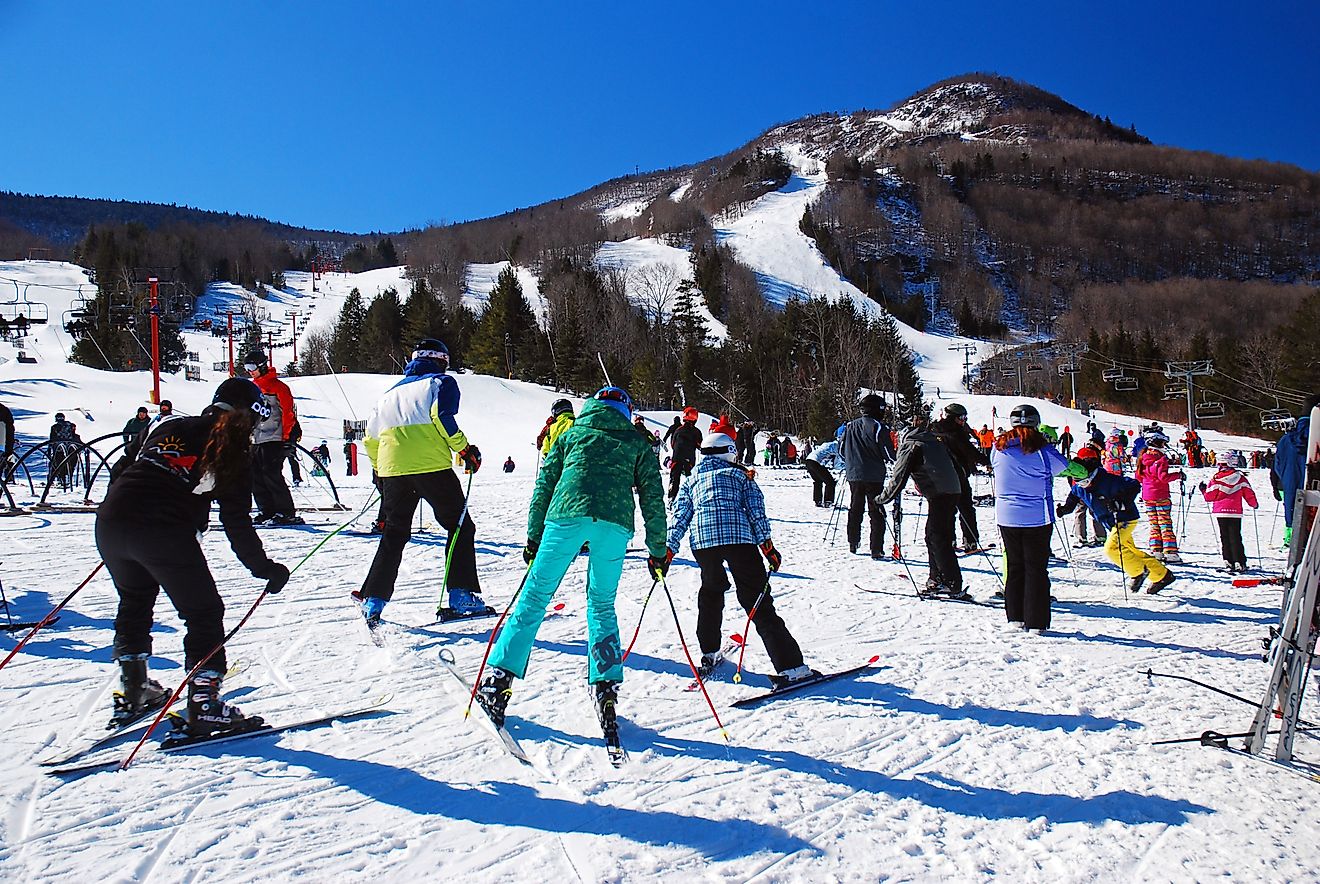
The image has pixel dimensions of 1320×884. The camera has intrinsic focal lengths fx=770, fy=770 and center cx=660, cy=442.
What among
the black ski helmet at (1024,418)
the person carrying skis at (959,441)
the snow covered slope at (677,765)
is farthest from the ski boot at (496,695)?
the person carrying skis at (959,441)

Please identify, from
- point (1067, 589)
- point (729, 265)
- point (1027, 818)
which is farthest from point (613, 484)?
point (729, 265)

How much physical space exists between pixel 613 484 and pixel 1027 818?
236 cm

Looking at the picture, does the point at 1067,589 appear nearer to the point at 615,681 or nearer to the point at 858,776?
the point at 858,776

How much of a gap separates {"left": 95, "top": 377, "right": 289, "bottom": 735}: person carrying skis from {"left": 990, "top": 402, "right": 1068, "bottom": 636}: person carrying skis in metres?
5.42

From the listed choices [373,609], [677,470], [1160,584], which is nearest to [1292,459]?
[1160,584]

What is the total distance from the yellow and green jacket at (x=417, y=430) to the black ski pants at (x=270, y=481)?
4498mm

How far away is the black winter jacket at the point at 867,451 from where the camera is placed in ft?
30.7

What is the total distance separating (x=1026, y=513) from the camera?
6.29 metres

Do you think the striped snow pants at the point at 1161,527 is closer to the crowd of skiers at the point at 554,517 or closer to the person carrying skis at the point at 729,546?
the crowd of skiers at the point at 554,517

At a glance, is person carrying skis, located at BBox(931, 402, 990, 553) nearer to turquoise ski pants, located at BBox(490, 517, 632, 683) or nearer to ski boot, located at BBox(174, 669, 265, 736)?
turquoise ski pants, located at BBox(490, 517, 632, 683)

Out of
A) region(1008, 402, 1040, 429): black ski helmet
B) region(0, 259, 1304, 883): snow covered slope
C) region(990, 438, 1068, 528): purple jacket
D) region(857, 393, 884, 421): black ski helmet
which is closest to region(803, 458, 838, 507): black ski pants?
region(857, 393, 884, 421): black ski helmet

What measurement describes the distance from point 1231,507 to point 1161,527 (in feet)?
2.48

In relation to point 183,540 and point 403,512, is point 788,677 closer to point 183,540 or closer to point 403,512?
point 403,512

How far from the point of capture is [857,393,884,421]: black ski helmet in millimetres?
9074
